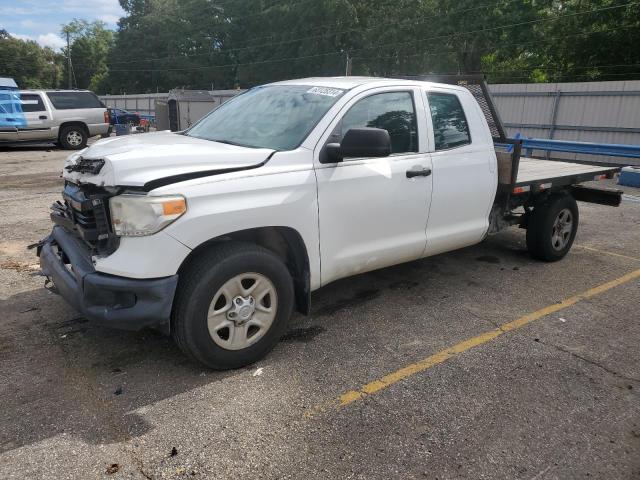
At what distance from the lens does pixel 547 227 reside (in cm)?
574

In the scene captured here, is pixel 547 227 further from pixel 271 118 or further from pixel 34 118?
pixel 34 118

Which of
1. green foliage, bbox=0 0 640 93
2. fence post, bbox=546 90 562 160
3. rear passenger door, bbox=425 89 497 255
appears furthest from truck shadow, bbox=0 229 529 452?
green foliage, bbox=0 0 640 93

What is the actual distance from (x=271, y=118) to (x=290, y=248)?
42.8 inches

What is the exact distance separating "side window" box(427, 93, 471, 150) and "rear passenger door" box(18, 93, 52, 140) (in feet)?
48.0

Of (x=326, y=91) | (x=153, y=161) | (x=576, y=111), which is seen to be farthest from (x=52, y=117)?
(x=576, y=111)

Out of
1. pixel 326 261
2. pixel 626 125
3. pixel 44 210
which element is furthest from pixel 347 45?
pixel 326 261

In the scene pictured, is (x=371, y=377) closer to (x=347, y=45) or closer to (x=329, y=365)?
(x=329, y=365)

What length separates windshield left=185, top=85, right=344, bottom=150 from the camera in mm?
3793

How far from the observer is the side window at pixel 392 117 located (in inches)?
157

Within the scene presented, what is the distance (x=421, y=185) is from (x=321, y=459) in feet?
7.77

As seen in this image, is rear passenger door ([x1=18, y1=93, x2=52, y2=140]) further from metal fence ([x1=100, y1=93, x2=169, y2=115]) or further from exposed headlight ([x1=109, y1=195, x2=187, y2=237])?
metal fence ([x1=100, y1=93, x2=169, y2=115])

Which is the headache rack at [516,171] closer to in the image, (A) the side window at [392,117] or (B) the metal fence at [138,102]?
(A) the side window at [392,117]

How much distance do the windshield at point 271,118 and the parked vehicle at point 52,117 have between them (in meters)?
13.4

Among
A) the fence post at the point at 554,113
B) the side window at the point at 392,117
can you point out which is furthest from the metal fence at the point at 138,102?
the side window at the point at 392,117
